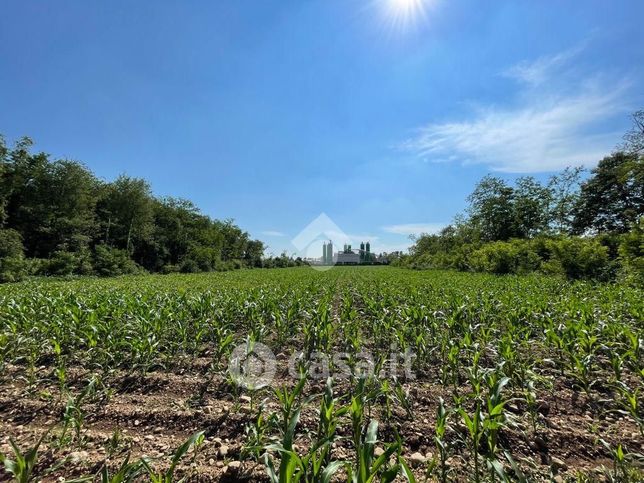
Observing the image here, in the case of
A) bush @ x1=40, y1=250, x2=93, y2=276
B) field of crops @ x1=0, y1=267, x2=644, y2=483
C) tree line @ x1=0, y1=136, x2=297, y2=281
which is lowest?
field of crops @ x1=0, y1=267, x2=644, y2=483

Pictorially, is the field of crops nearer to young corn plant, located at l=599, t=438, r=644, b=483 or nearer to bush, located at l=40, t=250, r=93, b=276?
young corn plant, located at l=599, t=438, r=644, b=483

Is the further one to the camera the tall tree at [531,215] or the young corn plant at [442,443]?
the tall tree at [531,215]

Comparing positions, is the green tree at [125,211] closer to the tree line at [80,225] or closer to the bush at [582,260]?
the tree line at [80,225]

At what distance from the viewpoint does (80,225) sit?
2484cm

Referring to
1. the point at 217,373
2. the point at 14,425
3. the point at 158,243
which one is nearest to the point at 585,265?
the point at 217,373

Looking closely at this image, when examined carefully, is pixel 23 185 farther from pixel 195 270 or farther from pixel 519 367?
pixel 519 367

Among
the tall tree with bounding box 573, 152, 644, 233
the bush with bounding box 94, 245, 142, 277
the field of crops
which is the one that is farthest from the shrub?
the bush with bounding box 94, 245, 142, 277

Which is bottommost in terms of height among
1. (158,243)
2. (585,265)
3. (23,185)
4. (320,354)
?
(320,354)

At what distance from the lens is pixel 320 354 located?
14.0 feet

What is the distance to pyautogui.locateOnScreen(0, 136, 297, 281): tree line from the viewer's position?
20016 mm

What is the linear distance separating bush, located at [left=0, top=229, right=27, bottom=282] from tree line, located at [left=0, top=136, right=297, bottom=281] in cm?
4

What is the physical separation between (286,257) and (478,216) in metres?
48.5

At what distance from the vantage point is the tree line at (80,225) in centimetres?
2002

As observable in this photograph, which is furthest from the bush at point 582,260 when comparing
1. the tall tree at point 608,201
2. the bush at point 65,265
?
the bush at point 65,265
